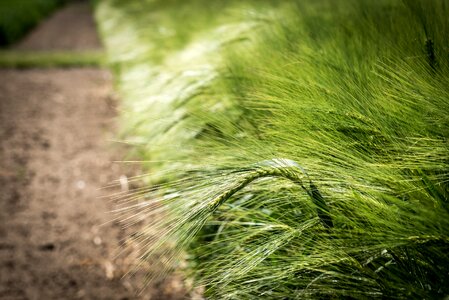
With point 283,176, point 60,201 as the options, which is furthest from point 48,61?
point 283,176

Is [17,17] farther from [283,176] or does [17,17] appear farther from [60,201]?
Result: [283,176]

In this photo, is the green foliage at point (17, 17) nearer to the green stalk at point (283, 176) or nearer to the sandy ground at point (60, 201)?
the sandy ground at point (60, 201)

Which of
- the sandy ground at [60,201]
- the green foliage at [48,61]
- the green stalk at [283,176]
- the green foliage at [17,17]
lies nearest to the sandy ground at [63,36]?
the green foliage at [17,17]

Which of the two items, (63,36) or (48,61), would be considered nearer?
(48,61)

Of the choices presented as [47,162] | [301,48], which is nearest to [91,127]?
[47,162]

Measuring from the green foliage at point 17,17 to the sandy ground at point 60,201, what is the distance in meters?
4.81

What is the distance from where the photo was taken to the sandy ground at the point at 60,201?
185cm

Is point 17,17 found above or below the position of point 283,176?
below

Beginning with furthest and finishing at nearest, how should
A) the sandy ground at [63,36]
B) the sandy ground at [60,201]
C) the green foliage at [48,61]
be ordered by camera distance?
the sandy ground at [63,36] → the green foliage at [48,61] → the sandy ground at [60,201]

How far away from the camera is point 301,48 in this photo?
1.25 meters

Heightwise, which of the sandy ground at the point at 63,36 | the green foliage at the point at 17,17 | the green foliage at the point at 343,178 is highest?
the green foliage at the point at 343,178

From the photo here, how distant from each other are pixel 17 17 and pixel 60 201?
971 centimetres

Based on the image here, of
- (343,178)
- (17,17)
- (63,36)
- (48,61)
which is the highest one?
(343,178)

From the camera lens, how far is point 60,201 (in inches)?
101
